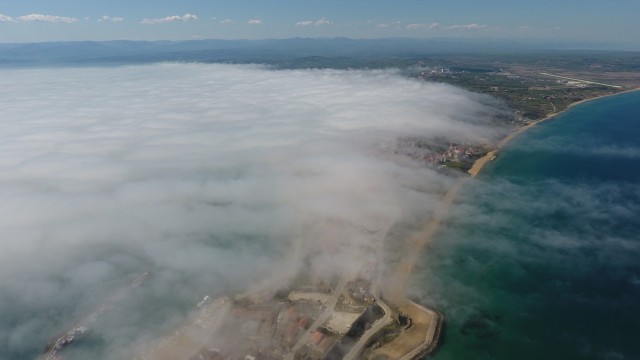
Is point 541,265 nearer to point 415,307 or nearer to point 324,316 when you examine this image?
point 415,307

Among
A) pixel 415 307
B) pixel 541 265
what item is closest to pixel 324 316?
pixel 415 307

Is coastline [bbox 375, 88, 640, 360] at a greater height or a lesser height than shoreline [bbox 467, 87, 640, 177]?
lesser

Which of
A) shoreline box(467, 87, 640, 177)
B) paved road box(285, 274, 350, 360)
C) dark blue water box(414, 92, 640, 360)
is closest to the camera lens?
paved road box(285, 274, 350, 360)

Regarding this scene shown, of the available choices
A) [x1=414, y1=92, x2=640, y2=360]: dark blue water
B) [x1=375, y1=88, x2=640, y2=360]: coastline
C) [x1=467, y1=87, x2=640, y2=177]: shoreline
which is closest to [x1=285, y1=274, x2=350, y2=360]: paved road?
[x1=375, y1=88, x2=640, y2=360]: coastline

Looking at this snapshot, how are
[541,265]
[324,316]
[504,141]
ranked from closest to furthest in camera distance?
[324,316] → [541,265] → [504,141]

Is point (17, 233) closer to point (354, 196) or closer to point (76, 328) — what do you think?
point (76, 328)

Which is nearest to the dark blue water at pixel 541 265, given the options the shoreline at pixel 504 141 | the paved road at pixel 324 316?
the shoreline at pixel 504 141

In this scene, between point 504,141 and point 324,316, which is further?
point 504,141

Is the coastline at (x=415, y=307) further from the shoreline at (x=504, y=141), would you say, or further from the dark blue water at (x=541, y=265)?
the shoreline at (x=504, y=141)

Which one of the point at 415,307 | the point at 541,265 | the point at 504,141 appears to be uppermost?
the point at 504,141

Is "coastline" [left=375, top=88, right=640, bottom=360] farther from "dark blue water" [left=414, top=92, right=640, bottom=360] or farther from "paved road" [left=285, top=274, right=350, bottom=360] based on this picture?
"paved road" [left=285, top=274, right=350, bottom=360]
